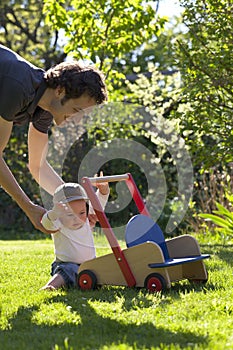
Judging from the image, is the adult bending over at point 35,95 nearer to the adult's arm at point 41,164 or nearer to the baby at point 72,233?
the adult's arm at point 41,164

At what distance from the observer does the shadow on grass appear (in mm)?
2412

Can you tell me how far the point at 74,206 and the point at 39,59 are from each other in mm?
12584

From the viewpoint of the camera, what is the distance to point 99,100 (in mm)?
3188

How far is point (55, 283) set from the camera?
3719 mm

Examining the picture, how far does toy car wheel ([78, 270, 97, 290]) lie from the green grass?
0.07 meters

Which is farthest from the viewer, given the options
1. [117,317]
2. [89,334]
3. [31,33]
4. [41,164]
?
[31,33]

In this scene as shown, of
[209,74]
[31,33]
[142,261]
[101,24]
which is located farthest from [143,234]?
[31,33]

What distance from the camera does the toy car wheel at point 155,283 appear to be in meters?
3.53

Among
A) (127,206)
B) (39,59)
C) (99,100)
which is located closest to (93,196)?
(99,100)

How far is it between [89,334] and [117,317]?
30 centimetres

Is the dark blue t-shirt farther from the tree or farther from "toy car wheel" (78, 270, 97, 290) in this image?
the tree

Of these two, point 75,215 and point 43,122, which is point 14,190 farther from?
point 75,215

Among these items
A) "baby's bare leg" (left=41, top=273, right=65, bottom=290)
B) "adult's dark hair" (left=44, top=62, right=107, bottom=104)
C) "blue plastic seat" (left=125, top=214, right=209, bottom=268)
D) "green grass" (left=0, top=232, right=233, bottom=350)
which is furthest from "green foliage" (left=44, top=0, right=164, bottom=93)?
"adult's dark hair" (left=44, top=62, right=107, bottom=104)

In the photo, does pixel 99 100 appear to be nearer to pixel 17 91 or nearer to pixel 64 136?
pixel 17 91
